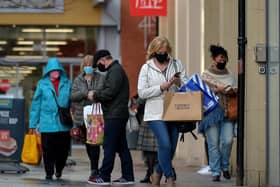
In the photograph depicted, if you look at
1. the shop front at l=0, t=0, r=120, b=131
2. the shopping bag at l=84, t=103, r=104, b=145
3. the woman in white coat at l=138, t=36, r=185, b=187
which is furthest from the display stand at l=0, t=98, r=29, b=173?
the shop front at l=0, t=0, r=120, b=131

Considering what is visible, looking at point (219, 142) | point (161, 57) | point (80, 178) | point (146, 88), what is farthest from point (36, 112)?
point (219, 142)

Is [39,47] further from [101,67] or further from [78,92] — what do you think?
[101,67]

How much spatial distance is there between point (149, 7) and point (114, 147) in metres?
8.67

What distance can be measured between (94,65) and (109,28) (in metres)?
11.1

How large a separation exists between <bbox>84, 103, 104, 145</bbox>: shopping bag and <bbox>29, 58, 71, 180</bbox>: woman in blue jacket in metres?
0.49

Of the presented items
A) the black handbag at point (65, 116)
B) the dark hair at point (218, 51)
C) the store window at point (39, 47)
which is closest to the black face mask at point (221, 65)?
the dark hair at point (218, 51)

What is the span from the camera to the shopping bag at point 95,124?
1074 centimetres

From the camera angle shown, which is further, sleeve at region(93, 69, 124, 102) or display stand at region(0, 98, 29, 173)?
display stand at region(0, 98, 29, 173)

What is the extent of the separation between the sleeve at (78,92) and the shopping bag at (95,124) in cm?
26

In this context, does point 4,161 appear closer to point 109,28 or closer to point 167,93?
point 167,93

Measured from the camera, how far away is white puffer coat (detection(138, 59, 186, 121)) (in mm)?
9375

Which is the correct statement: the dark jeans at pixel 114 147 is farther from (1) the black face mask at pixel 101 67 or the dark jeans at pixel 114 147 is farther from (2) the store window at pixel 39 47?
(2) the store window at pixel 39 47

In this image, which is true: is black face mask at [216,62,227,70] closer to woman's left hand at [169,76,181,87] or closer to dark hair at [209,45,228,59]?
dark hair at [209,45,228,59]

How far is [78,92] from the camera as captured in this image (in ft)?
36.4
